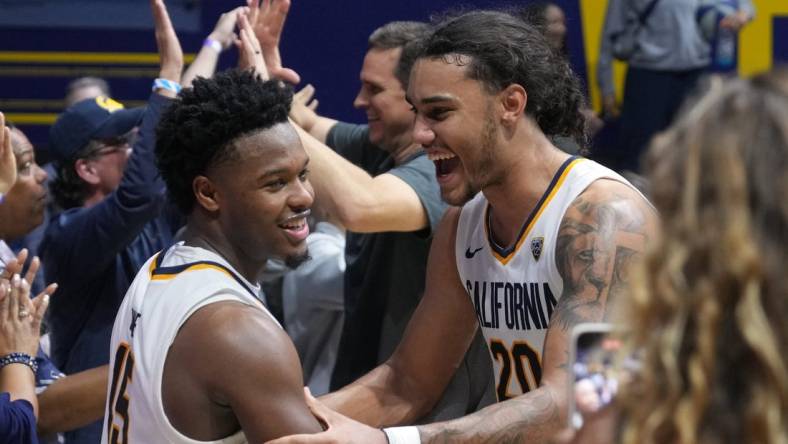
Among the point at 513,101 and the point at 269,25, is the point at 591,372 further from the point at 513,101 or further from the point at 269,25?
the point at 269,25

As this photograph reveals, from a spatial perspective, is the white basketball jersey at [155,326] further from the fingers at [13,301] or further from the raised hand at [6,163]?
the raised hand at [6,163]

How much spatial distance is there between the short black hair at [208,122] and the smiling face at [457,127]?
0.61m

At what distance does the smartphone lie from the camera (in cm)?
173

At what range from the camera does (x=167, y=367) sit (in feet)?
9.13

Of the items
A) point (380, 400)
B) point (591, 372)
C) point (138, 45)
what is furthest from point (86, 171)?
point (591, 372)

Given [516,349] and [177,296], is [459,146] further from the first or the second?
[177,296]

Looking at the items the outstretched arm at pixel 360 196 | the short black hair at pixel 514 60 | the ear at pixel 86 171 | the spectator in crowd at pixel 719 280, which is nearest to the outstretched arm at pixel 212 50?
the ear at pixel 86 171

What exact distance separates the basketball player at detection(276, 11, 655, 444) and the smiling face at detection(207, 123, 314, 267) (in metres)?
0.62

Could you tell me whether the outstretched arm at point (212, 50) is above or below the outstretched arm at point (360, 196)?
above

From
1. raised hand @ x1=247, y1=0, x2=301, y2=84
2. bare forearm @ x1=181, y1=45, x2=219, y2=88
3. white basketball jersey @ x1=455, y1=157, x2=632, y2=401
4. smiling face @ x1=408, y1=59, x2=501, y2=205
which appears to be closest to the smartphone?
white basketball jersey @ x1=455, y1=157, x2=632, y2=401

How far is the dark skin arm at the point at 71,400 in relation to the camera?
154 inches

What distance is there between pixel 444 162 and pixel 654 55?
449 cm

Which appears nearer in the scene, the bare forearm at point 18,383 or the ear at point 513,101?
the bare forearm at point 18,383

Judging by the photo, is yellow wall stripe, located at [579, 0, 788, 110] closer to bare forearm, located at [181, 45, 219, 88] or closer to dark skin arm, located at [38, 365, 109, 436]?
bare forearm, located at [181, 45, 219, 88]
